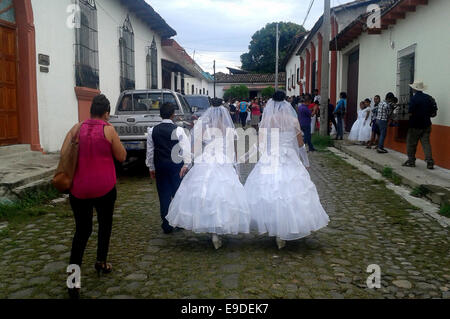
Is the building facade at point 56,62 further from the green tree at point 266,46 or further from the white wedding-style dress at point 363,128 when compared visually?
the green tree at point 266,46

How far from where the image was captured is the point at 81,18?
10.8 meters

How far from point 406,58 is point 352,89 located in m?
6.02

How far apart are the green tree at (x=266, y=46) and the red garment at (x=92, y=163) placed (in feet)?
175

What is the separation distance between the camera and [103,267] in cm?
377

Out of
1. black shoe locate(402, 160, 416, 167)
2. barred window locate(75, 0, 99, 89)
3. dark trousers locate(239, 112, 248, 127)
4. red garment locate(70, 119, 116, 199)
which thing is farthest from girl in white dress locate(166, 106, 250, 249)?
dark trousers locate(239, 112, 248, 127)

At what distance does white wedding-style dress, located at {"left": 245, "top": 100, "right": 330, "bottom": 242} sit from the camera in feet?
14.1

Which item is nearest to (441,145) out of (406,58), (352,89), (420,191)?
(420,191)

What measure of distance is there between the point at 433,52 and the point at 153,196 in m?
6.50

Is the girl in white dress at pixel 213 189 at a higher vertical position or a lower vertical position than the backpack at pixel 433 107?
lower

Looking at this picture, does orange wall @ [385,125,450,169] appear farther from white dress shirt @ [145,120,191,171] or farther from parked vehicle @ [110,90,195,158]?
white dress shirt @ [145,120,191,171]

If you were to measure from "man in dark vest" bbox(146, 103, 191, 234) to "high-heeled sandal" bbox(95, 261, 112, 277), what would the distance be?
127 cm

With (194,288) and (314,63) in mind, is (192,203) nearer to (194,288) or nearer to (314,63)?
(194,288)

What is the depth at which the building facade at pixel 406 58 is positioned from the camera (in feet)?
28.0

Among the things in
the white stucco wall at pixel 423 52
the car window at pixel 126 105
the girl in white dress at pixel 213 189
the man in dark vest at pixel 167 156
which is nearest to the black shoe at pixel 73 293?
the girl in white dress at pixel 213 189
